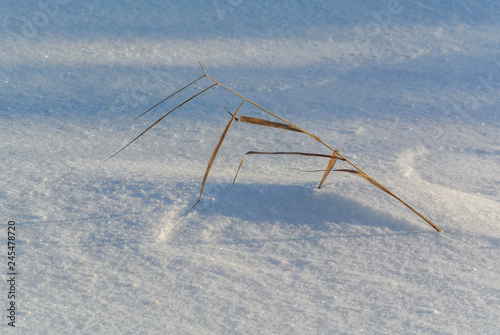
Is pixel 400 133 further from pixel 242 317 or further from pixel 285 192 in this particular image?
pixel 242 317

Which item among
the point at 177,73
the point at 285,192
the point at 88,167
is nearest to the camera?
the point at 285,192

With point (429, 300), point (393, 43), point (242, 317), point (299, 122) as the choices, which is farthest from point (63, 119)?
point (393, 43)

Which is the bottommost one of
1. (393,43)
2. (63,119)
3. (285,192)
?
(63,119)

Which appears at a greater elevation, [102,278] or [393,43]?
[393,43]

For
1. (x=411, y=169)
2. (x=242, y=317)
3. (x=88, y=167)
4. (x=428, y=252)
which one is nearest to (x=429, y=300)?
(x=428, y=252)

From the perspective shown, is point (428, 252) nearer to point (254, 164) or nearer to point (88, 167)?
point (254, 164)

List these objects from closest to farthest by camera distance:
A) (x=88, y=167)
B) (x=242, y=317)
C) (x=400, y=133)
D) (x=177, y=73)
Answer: (x=242, y=317) < (x=88, y=167) < (x=400, y=133) < (x=177, y=73)

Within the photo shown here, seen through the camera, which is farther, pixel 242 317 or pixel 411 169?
pixel 411 169
